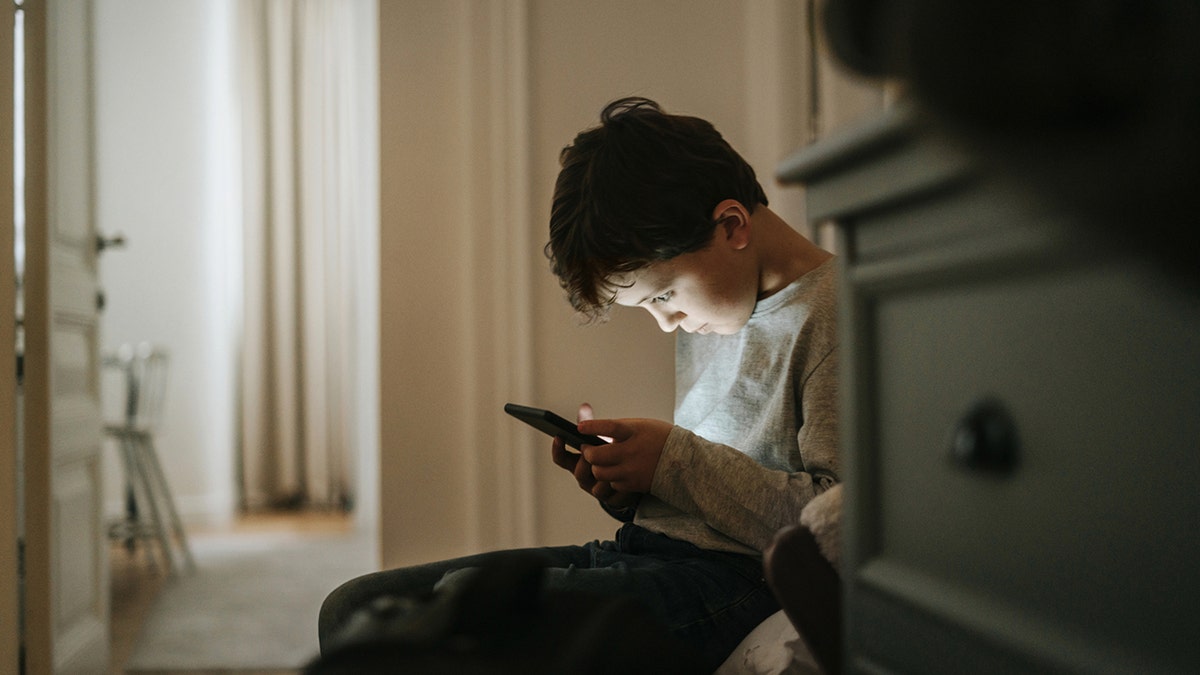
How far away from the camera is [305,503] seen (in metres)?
4.32

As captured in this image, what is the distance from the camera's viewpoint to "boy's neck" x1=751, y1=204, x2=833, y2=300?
105cm

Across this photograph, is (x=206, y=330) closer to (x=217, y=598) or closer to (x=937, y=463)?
(x=217, y=598)

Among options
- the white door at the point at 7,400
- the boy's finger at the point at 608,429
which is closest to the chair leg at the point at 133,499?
the white door at the point at 7,400

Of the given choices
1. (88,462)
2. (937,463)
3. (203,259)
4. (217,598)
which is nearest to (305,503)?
(203,259)

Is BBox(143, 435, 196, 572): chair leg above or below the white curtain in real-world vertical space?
below

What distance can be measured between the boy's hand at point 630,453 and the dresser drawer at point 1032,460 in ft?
1.19

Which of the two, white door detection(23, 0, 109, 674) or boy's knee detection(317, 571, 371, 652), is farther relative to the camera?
white door detection(23, 0, 109, 674)

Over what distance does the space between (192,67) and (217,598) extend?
8.60 feet

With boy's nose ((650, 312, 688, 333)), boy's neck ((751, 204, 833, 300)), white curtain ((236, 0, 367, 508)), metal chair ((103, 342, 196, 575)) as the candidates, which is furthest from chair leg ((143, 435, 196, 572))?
boy's neck ((751, 204, 833, 300))

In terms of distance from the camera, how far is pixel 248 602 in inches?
98.7

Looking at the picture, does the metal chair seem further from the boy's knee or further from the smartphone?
the smartphone

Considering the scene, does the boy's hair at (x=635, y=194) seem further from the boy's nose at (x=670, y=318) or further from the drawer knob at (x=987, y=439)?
the drawer knob at (x=987, y=439)

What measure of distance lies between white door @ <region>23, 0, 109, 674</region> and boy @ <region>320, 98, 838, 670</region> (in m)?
1.05

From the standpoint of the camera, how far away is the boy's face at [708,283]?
1028 mm
